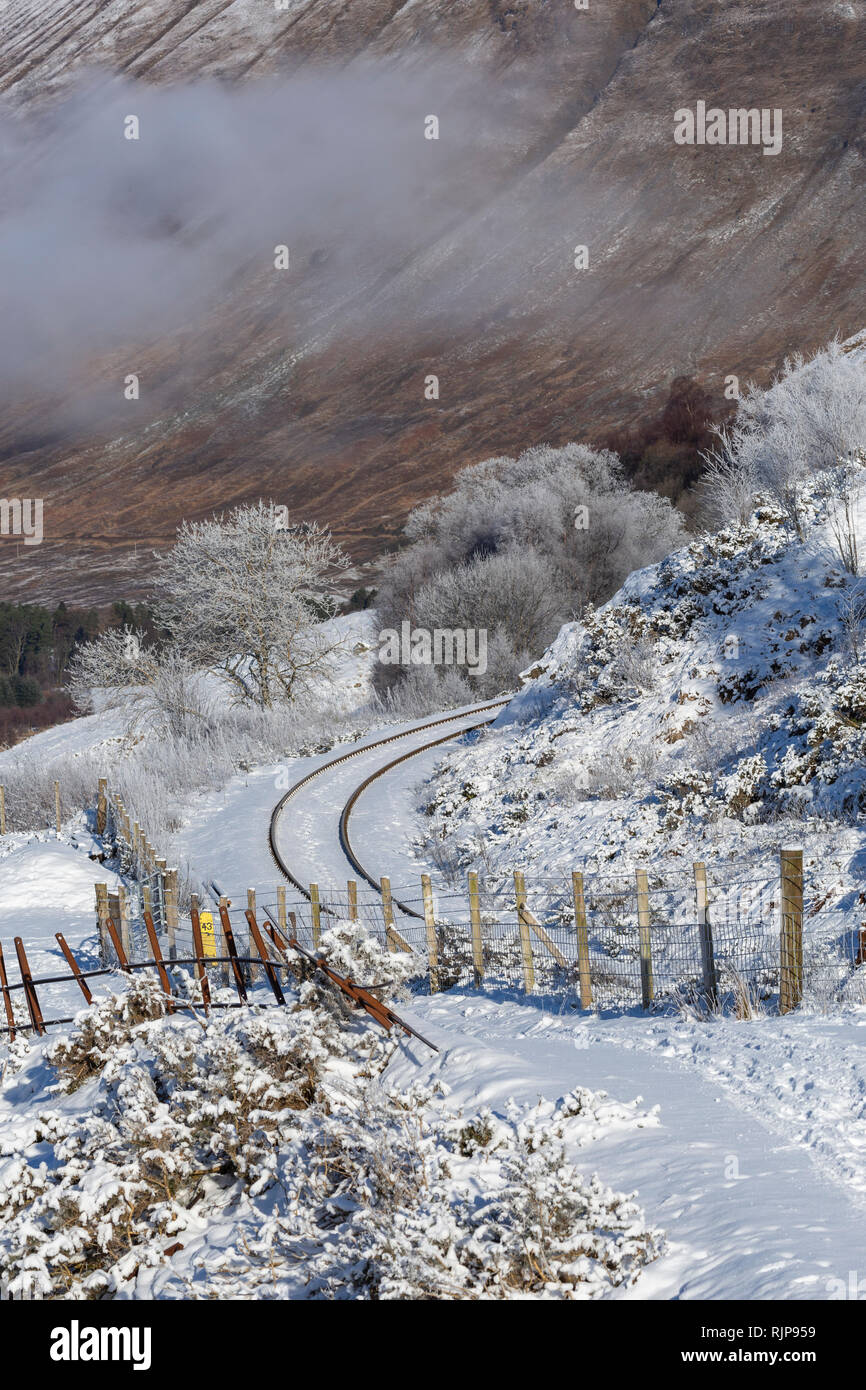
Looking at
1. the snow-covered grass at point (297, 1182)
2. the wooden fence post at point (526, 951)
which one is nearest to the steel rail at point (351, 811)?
the wooden fence post at point (526, 951)

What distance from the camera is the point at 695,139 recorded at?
159000mm

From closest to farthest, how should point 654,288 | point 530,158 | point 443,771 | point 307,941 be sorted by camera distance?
point 307,941
point 443,771
point 654,288
point 530,158

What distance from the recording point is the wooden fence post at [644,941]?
923 cm

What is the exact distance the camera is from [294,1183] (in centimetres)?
532

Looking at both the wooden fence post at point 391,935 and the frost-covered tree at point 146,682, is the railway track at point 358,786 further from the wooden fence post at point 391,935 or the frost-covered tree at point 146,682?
the frost-covered tree at point 146,682

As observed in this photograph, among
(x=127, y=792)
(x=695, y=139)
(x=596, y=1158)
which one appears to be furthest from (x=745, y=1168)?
(x=695, y=139)

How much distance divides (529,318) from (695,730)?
154552 mm

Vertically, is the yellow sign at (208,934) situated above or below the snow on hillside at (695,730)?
below

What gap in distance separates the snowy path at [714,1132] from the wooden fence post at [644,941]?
2.73ft

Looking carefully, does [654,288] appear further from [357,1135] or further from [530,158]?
[357,1135]

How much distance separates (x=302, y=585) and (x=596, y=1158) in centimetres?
4063

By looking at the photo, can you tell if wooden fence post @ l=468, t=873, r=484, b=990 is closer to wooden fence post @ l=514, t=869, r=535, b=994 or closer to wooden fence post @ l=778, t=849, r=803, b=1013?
wooden fence post @ l=514, t=869, r=535, b=994

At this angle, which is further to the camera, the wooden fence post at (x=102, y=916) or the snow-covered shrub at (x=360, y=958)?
the wooden fence post at (x=102, y=916)

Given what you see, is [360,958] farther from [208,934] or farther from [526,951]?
[208,934]
